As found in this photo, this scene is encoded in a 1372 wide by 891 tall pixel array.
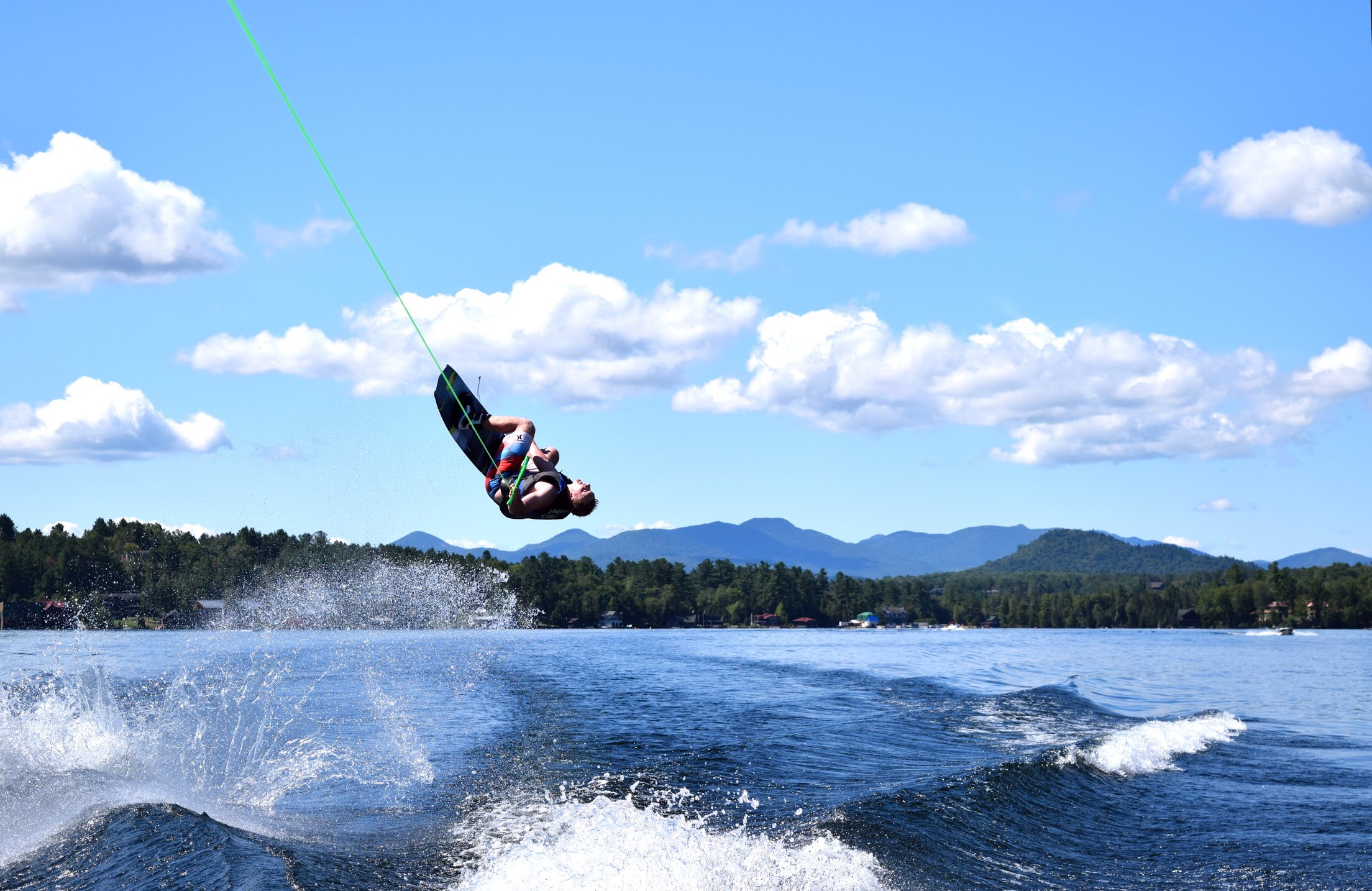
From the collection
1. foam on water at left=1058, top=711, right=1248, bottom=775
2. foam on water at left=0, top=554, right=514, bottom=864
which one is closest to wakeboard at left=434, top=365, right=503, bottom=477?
foam on water at left=0, top=554, right=514, bottom=864

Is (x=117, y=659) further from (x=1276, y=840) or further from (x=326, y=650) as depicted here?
(x=1276, y=840)

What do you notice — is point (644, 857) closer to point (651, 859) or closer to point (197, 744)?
point (651, 859)

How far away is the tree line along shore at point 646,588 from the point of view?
81.6 meters

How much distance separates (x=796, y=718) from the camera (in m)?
23.4

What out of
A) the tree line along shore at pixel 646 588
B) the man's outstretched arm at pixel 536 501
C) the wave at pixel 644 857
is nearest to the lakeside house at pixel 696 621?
the tree line along shore at pixel 646 588

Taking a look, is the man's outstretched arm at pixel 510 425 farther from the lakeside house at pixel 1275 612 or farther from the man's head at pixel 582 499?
the lakeside house at pixel 1275 612

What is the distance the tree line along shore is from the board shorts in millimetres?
76565

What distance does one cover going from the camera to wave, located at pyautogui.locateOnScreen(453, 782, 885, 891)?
10148 millimetres

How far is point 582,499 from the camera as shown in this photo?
11.5m

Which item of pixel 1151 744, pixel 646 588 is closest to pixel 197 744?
pixel 1151 744

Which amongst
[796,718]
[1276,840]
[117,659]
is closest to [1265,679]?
[796,718]

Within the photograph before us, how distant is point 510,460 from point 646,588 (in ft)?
403

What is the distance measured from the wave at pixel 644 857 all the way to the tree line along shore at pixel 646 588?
75.8 metres

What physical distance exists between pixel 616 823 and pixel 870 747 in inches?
350
